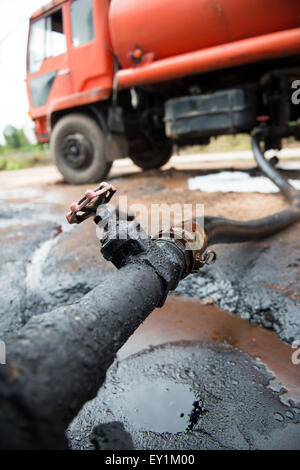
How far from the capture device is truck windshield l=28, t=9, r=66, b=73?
4527 millimetres

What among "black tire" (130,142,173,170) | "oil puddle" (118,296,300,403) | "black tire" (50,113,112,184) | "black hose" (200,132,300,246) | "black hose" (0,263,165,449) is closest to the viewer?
"black hose" (0,263,165,449)

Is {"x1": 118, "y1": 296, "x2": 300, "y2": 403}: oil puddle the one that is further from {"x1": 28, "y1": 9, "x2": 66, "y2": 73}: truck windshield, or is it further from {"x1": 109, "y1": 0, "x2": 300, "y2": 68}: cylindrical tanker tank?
{"x1": 28, "y1": 9, "x2": 66, "y2": 73}: truck windshield

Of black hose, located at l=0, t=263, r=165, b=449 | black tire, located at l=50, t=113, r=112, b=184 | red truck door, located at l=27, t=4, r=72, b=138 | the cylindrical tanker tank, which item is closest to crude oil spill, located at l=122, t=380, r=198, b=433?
black hose, located at l=0, t=263, r=165, b=449

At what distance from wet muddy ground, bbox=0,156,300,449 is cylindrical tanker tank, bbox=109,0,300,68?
5.49ft

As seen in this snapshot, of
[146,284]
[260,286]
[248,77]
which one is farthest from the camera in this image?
[248,77]

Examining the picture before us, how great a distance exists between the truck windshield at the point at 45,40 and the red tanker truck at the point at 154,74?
0.01 metres

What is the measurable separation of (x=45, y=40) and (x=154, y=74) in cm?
220

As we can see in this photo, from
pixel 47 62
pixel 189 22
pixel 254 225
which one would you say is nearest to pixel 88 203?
pixel 254 225

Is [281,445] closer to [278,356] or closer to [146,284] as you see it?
[278,356]

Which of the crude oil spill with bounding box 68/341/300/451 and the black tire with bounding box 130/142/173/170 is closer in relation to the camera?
the crude oil spill with bounding box 68/341/300/451

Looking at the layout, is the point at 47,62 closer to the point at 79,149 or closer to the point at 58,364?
the point at 79,149

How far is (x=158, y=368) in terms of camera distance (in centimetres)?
129

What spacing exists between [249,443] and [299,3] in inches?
132
